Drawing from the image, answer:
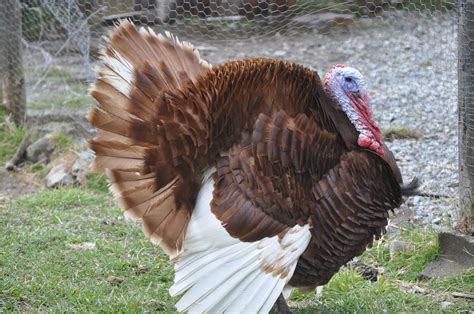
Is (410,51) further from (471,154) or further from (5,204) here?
(5,204)

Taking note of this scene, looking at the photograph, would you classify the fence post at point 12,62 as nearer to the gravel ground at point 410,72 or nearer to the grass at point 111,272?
the gravel ground at point 410,72

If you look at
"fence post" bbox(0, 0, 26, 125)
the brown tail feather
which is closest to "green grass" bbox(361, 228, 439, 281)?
the brown tail feather

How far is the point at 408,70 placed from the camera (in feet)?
26.1

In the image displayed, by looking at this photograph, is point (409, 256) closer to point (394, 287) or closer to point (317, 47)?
point (394, 287)

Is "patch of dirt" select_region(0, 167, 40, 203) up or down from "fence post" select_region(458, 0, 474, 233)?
down

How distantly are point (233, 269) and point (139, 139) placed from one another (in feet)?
2.59

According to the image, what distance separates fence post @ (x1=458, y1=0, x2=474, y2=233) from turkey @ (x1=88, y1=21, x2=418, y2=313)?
97 centimetres

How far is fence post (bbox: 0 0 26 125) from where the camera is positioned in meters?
7.73

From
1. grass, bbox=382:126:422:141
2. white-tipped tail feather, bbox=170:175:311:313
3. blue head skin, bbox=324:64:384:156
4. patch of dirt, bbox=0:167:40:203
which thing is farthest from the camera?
grass, bbox=382:126:422:141

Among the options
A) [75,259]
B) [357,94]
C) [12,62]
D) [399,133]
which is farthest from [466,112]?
[12,62]

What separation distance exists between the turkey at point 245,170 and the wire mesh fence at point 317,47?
164 cm

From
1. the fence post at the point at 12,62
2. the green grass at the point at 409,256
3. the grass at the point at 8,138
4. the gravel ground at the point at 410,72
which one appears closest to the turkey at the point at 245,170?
the green grass at the point at 409,256

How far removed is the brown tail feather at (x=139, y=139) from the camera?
158 inches

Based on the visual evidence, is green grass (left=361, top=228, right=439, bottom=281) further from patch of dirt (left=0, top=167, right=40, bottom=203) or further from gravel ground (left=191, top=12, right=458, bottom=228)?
patch of dirt (left=0, top=167, right=40, bottom=203)
